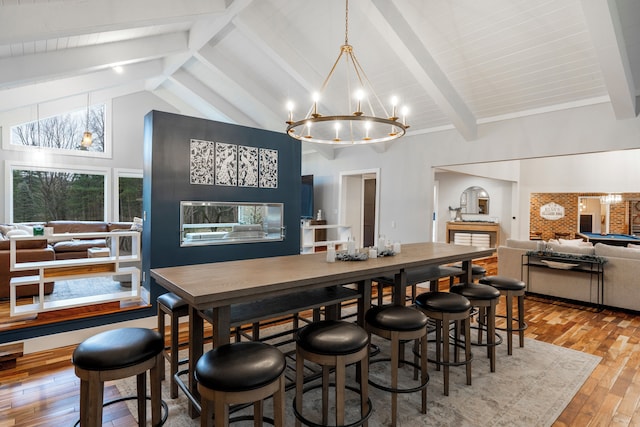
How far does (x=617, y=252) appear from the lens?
4602 mm

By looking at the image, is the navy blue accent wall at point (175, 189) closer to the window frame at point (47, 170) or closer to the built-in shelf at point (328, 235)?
the built-in shelf at point (328, 235)

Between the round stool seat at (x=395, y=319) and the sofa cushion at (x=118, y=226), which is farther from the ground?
the sofa cushion at (x=118, y=226)

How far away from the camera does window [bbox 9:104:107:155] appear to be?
6.82m

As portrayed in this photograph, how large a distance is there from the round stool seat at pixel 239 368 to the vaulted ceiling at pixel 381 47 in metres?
3.30

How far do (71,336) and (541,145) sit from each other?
231 inches

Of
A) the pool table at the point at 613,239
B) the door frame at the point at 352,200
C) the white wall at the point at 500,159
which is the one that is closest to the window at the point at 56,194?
the white wall at the point at 500,159

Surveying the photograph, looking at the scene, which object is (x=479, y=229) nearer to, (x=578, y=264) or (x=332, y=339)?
(x=578, y=264)

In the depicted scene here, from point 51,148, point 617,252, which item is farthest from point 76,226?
point 617,252

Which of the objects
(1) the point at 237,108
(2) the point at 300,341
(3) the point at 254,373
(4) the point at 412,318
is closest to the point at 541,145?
(4) the point at 412,318

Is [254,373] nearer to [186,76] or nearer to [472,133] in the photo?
[472,133]

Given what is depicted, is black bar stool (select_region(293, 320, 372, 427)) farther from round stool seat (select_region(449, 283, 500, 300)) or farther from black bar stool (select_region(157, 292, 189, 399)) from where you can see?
round stool seat (select_region(449, 283, 500, 300))

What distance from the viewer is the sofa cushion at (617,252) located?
445 centimetres

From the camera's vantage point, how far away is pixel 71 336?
341 centimetres

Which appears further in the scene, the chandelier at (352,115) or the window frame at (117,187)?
the window frame at (117,187)
